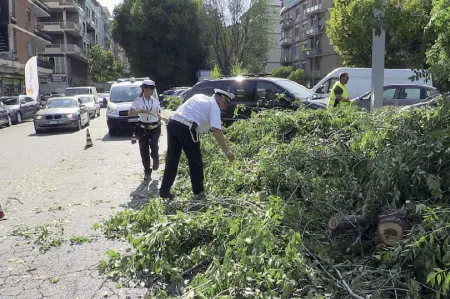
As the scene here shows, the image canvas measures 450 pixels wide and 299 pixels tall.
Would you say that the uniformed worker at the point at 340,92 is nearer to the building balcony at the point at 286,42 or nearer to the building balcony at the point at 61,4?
the building balcony at the point at 61,4

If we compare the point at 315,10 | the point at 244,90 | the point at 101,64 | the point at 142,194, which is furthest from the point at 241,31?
the point at 142,194

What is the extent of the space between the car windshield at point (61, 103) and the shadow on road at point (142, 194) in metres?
13.0

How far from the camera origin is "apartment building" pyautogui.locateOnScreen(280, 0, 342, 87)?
60.7 metres

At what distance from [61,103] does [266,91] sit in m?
11.5

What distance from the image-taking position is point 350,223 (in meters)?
3.97

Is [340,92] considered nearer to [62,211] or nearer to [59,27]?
[62,211]

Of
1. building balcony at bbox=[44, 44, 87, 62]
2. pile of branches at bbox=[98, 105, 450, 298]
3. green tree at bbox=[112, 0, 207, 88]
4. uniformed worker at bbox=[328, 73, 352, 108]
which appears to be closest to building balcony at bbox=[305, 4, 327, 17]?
green tree at bbox=[112, 0, 207, 88]

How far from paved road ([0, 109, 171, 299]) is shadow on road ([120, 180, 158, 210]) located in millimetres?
15

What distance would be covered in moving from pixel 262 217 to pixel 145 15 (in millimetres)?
45803

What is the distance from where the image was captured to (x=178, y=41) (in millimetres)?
47438

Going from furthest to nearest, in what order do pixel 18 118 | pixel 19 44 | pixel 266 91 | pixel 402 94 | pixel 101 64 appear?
pixel 101 64, pixel 19 44, pixel 18 118, pixel 402 94, pixel 266 91

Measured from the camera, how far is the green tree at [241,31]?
161ft

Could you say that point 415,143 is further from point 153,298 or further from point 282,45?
point 282,45

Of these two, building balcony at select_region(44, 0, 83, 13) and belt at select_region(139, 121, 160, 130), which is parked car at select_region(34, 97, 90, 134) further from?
building balcony at select_region(44, 0, 83, 13)
